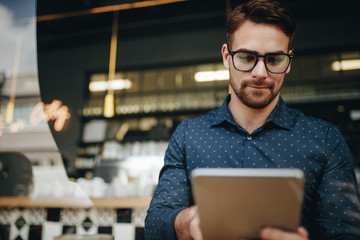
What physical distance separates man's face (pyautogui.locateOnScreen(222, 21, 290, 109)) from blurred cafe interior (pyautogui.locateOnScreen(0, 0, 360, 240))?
1.83 meters

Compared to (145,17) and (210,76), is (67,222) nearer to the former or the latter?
(210,76)

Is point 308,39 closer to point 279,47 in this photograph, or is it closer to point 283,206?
point 279,47

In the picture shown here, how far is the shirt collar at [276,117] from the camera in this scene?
1234mm

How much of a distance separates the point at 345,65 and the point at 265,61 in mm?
3260

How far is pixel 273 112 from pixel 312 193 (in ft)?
1.19

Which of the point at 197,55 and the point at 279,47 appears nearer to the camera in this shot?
the point at 279,47

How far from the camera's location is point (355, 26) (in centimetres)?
384

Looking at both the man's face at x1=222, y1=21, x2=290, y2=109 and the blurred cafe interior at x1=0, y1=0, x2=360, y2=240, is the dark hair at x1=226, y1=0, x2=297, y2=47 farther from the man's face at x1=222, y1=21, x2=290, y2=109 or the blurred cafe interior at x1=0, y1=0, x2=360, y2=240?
the blurred cafe interior at x1=0, y1=0, x2=360, y2=240

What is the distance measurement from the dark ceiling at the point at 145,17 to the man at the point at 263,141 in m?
2.43

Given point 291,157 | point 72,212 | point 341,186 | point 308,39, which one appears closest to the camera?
point 341,186

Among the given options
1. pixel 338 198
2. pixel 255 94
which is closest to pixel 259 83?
pixel 255 94

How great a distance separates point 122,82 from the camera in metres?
4.69

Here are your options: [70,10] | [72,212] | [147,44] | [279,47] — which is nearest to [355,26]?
[147,44]

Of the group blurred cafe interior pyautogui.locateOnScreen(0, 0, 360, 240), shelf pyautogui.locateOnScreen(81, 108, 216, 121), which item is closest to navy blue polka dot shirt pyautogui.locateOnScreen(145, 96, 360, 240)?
blurred cafe interior pyautogui.locateOnScreen(0, 0, 360, 240)
